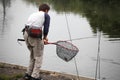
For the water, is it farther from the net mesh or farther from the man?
the man

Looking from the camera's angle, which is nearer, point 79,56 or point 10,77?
point 10,77

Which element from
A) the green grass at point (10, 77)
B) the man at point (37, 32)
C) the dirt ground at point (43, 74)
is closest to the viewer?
the man at point (37, 32)

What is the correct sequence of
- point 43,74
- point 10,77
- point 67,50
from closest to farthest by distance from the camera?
point 67,50 → point 10,77 → point 43,74

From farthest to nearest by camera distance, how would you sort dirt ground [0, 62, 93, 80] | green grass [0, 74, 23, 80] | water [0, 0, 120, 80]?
1. water [0, 0, 120, 80]
2. dirt ground [0, 62, 93, 80]
3. green grass [0, 74, 23, 80]

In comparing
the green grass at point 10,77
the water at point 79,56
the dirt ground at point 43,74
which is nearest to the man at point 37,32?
the green grass at point 10,77

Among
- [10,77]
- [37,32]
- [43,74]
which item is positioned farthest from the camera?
[43,74]

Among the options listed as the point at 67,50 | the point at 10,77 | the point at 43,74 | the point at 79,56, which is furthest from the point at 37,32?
the point at 79,56

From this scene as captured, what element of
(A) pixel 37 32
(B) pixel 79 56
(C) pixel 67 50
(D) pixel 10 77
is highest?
(A) pixel 37 32

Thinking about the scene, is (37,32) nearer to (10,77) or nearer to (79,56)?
(10,77)

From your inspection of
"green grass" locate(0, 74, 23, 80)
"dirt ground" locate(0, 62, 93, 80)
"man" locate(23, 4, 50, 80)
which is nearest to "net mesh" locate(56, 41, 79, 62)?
"man" locate(23, 4, 50, 80)

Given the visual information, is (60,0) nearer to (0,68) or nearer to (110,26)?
(110,26)

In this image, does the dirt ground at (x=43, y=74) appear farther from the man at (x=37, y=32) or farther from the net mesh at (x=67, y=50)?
the man at (x=37, y=32)

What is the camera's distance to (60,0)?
88.4 meters

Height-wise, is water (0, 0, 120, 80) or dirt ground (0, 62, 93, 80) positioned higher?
dirt ground (0, 62, 93, 80)
